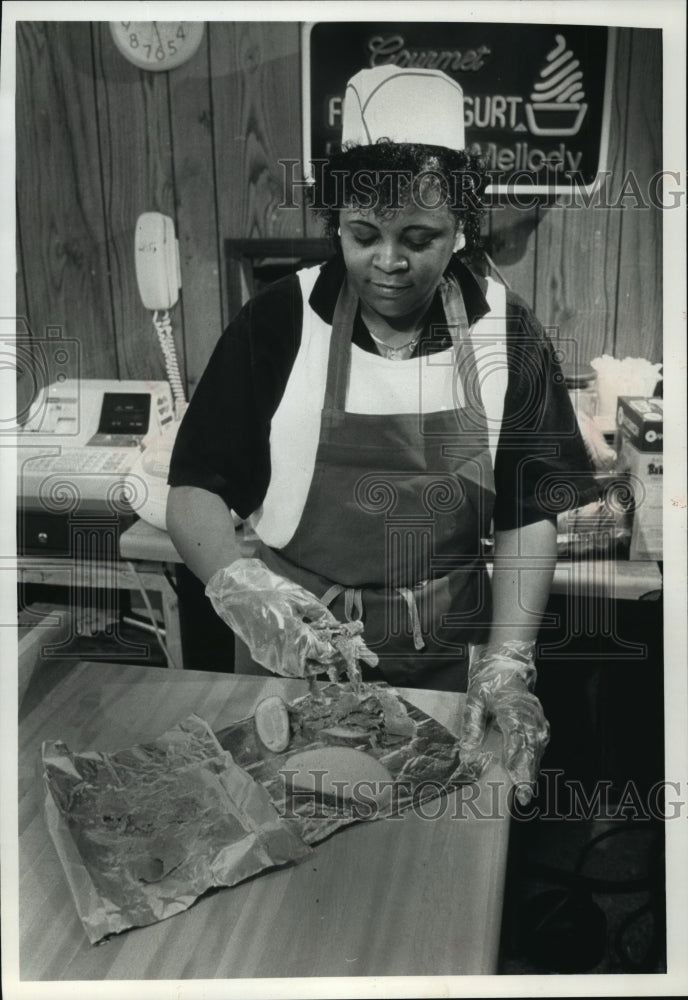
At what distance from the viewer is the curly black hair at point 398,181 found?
3.84 ft

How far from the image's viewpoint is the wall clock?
3.92ft

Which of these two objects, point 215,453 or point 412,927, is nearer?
point 412,927

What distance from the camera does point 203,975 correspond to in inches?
46.5

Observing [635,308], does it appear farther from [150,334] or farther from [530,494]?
[150,334]

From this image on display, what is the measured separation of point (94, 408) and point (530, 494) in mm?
617

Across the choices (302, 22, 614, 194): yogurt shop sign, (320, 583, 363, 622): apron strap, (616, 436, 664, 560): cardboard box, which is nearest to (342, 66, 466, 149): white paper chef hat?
(302, 22, 614, 194): yogurt shop sign

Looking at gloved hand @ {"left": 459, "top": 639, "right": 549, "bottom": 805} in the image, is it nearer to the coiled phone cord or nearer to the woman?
the woman

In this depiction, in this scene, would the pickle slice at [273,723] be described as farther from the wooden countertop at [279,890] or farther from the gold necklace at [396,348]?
the gold necklace at [396,348]

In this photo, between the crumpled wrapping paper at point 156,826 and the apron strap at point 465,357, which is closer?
the crumpled wrapping paper at point 156,826

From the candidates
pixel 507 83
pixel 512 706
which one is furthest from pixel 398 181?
pixel 512 706

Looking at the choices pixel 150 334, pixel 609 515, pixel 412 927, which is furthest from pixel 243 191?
pixel 412 927

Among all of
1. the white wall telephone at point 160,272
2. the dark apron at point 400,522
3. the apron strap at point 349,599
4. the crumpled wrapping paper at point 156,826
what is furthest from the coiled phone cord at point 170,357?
the crumpled wrapping paper at point 156,826

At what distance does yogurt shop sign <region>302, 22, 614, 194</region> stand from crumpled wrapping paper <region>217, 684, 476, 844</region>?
0.76 m

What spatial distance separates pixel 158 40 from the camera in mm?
1193
